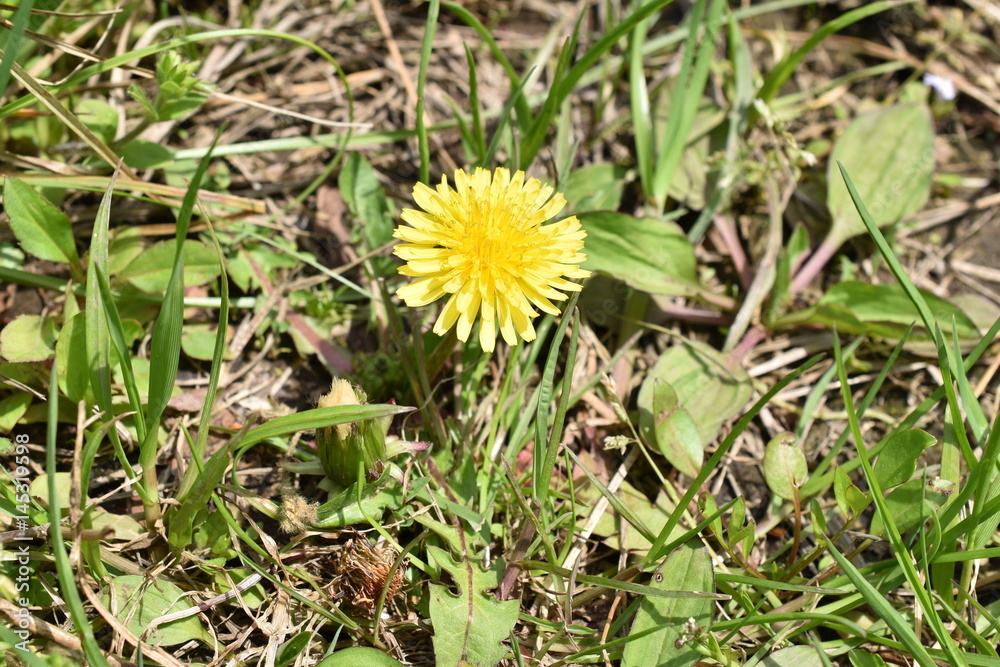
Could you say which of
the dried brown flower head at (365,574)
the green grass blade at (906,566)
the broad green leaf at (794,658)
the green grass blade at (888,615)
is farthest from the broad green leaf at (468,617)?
the green grass blade at (906,566)

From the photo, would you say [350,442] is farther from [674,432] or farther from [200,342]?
[674,432]

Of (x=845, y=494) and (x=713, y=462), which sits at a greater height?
(x=713, y=462)

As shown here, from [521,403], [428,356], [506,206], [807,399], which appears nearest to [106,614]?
[428,356]

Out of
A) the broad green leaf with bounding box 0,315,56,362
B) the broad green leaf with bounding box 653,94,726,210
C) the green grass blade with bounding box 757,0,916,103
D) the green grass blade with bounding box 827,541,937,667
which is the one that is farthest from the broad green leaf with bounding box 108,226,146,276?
the green grass blade with bounding box 757,0,916,103

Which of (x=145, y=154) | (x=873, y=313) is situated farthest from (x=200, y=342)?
(x=873, y=313)

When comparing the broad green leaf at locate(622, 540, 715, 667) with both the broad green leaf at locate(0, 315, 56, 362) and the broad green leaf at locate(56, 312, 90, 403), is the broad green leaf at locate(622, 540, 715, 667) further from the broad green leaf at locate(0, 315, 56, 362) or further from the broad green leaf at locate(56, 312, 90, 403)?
the broad green leaf at locate(0, 315, 56, 362)

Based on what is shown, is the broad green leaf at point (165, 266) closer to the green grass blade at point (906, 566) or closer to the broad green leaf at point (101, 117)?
the broad green leaf at point (101, 117)
